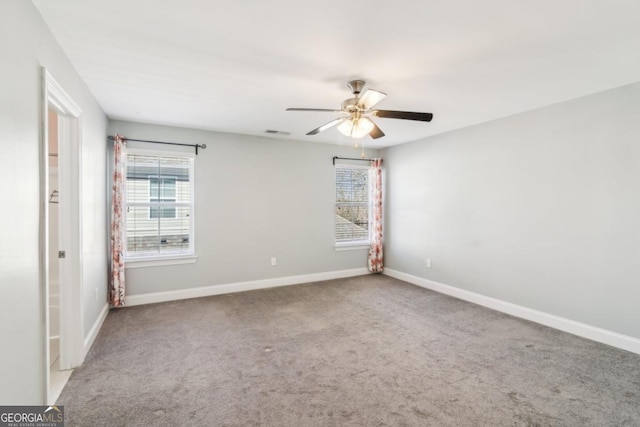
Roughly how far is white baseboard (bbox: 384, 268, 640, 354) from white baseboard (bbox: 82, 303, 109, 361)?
4437mm

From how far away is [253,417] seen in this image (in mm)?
2018

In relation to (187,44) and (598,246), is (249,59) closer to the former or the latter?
(187,44)

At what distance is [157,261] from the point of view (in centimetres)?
428

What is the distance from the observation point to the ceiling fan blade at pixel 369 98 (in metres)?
2.44

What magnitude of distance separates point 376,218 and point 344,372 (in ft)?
12.0

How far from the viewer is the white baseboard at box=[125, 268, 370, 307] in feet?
13.8

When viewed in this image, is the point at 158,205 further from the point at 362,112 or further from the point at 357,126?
the point at 362,112

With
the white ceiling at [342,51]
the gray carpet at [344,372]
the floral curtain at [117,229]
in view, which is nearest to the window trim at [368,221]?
the gray carpet at [344,372]

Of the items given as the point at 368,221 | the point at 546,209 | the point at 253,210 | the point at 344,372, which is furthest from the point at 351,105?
the point at 368,221

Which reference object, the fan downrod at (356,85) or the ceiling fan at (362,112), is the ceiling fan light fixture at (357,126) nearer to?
the ceiling fan at (362,112)

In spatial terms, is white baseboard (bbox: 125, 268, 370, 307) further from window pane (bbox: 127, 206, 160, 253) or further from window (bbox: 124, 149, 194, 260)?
window pane (bbox: 127, 206, 160, 253)

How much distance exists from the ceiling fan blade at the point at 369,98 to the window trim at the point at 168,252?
9.27 ft

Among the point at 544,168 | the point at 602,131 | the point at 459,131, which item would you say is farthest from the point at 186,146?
the point at 602,131

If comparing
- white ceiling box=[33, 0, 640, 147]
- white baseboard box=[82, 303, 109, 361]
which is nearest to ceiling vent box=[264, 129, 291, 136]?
white ceiling box=[33, 0, 640, 147]
